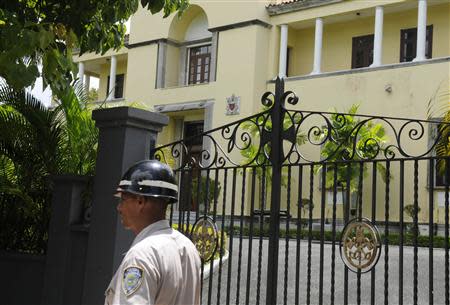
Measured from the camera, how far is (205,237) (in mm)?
5578

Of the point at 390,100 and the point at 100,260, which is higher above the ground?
the point at 390,100

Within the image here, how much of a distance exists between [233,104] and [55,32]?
20.8 m

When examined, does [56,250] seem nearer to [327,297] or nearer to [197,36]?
[327,297]

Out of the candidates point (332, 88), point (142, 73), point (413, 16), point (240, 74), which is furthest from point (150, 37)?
point (413, 16)

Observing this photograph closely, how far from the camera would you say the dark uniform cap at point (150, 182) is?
3.02 m

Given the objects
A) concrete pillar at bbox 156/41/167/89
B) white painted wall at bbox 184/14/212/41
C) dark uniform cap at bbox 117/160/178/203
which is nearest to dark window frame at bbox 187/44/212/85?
white painted wall at bbox 184/14/212/41

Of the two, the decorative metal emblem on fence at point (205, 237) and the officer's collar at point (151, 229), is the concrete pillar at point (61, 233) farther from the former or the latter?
the officer's collar at point (151, 229)

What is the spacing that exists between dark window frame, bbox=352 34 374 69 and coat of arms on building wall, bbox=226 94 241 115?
4.58 m

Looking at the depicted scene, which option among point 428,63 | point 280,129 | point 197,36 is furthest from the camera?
point 197,36

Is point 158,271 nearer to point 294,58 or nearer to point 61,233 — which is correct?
point 61,233

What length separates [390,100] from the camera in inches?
907

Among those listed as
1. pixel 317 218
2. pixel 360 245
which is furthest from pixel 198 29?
pixel 360 245

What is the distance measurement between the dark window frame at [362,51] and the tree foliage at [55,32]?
62.7ft

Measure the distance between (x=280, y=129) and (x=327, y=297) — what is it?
17.1 feet
